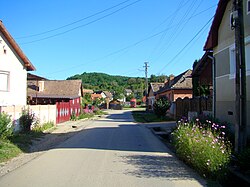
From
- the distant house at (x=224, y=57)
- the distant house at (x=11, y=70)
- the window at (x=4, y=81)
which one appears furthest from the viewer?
the window at (x=4, y=81)

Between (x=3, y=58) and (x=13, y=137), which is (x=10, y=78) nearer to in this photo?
(x=3, y=58)

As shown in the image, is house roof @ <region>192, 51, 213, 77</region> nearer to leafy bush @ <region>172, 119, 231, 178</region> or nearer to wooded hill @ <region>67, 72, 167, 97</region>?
leafy bush @ <region>172, 119, 231, 178</region>

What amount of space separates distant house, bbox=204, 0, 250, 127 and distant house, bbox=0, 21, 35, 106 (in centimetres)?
1224

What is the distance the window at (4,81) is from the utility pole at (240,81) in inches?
602

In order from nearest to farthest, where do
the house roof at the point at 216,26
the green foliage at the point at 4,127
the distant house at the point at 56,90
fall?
the green foliage at the point at 4,127, the house roof at the point at 216,26, the distant house at the point at 56,90

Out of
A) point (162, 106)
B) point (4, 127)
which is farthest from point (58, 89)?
point (4, 127)

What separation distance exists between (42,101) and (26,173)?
3099 cm

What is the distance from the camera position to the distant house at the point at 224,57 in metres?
13.1

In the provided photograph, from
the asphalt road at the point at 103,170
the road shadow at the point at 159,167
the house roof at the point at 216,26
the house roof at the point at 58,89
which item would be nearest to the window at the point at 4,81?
the asphalt road at the point at 103,170

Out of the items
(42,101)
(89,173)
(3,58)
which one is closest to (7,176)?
(89,173)

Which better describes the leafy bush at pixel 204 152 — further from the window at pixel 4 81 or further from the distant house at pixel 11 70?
the window at pixel 4 81

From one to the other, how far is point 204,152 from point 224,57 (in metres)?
7.53

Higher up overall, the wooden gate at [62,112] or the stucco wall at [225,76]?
the stucco wall at [225,76]

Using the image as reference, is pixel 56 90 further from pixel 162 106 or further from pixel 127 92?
pixel 127 92
